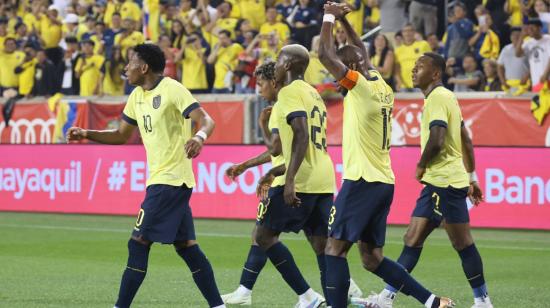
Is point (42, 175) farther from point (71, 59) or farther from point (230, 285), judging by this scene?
point (230, 285)

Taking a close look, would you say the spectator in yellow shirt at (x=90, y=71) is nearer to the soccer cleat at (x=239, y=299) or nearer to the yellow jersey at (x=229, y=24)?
the yellow jersey at (x=229, y=24)

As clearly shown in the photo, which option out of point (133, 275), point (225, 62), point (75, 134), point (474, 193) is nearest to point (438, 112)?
point (474, 193)

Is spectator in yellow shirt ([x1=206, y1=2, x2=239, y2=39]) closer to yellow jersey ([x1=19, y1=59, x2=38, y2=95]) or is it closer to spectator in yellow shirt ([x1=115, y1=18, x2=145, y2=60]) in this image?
spectator in yellow shirt ([x1=115, y1=18, x2=145, y2=60])

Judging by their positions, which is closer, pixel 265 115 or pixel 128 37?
pixel 265 115

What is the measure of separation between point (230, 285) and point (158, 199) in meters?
3.21

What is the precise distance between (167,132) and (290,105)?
1.04 m

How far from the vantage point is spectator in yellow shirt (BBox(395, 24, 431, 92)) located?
21.6 metres

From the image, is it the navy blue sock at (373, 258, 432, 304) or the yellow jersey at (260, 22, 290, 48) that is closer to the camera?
the navy blue sock at (373, 258, 432, 304)

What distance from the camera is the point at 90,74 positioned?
85.3 ft

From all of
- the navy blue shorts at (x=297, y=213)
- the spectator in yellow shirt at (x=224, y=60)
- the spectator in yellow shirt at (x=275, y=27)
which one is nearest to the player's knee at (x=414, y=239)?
the navy blue shorts at (x=297, y=213)

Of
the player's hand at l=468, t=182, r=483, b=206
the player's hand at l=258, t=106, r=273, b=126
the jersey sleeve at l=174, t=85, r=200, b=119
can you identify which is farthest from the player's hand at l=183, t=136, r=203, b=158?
the player's hand at l=468, t=182, r=483, b=206

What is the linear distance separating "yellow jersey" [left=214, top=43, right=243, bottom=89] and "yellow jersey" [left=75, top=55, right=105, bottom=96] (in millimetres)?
3319

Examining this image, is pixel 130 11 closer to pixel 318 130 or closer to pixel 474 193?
pixel 474 193

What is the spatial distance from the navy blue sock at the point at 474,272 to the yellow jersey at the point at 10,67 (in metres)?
19.3
